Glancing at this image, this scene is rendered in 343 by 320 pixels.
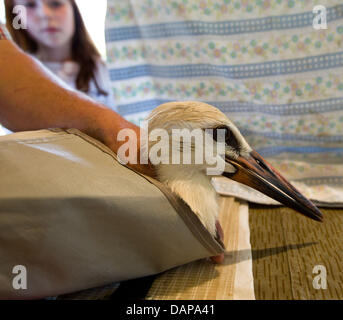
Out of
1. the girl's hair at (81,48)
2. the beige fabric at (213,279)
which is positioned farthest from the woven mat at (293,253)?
the girl's hair at (81,48)

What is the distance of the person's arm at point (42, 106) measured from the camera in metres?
0.80

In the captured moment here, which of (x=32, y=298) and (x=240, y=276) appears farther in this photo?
(x=240, y=276)

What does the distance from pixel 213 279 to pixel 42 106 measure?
561 millimetres

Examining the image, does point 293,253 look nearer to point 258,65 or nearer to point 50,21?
point 258,65

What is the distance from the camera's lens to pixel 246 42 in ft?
3.87

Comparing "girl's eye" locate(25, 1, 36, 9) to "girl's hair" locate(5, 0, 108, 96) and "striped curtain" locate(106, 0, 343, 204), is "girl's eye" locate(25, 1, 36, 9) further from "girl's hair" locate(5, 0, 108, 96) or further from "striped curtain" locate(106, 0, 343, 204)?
"striped curtain" locate(106, 0, 343, 204)

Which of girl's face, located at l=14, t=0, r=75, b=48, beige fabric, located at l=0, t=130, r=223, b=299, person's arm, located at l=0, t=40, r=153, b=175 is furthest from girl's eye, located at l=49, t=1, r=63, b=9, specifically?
beige fabric, located at l=0, t=130, r=223, b=299

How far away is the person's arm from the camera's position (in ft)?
2.61

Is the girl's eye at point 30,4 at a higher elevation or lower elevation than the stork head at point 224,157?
higher

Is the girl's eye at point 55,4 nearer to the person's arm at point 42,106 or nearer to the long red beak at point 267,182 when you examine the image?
the person's arm at point 42,106

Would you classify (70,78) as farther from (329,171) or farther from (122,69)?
(329,171)

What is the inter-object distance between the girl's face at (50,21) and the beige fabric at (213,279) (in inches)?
46.0
